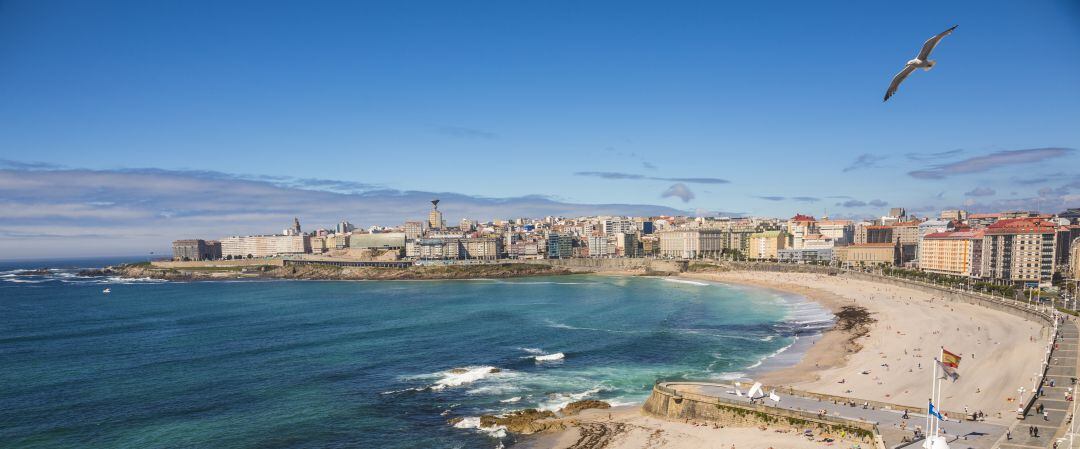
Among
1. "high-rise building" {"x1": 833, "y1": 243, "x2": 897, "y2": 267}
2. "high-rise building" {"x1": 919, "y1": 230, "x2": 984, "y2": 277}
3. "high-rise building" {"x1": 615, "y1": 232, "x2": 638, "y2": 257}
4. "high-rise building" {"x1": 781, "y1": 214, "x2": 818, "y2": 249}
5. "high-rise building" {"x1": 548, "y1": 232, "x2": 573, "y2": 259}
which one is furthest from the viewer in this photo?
"high-rise building" {"x1": 615, "y1": 232, "x2": 638, "y2": 257}

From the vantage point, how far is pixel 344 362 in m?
43.8

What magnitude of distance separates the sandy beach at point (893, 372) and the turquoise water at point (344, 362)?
383 cm

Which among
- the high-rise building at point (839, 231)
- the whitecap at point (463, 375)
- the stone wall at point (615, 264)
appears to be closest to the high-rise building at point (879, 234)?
the high-rise building at point (839, 231)

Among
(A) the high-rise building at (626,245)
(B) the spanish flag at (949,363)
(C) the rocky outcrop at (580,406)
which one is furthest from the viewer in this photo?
(A) the high-rise building at (626,245)

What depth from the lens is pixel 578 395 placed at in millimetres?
34250

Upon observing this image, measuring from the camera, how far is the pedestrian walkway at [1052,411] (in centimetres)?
2183

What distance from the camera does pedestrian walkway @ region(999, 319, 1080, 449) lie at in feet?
71.6

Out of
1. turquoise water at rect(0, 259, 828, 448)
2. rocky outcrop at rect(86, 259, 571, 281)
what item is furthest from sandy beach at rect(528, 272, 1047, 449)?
rocky outcrop at rect(86, 259, 571, 281)

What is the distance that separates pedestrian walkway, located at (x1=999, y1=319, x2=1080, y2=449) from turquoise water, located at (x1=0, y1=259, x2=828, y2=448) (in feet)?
48.9

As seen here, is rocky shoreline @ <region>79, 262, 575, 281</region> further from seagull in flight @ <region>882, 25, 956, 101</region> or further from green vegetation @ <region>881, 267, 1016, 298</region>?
seagull in flight @ <region>882, 25, 956, 101</region>

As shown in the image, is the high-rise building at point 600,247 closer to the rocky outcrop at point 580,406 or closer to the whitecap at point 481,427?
the rocky outcrop at point 580,406

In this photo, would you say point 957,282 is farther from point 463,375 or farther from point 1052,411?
point 463,375

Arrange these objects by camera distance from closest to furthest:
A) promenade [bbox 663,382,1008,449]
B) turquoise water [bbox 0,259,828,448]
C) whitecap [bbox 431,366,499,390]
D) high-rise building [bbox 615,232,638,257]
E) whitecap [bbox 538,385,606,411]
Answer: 1. promenade [bbox 663,382,1008,449]
2. turquoise water [bbox 0,259,828,448]
3. whitecap [bbox 538,385,606,411]
4. whitecap [bbox 431,366,499,390]
5. high-rise building [bbox 615,232,638,257]

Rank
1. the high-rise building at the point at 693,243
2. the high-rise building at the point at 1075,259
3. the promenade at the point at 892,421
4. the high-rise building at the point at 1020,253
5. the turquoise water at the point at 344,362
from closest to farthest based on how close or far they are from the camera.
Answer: the promenade at the point at 892,421, the turquoise water at the point at 344,362, the high-rise building at the point at 1020,253, the high-rise building at the point at 1075,259, the high-rise building at the point at 693,243
